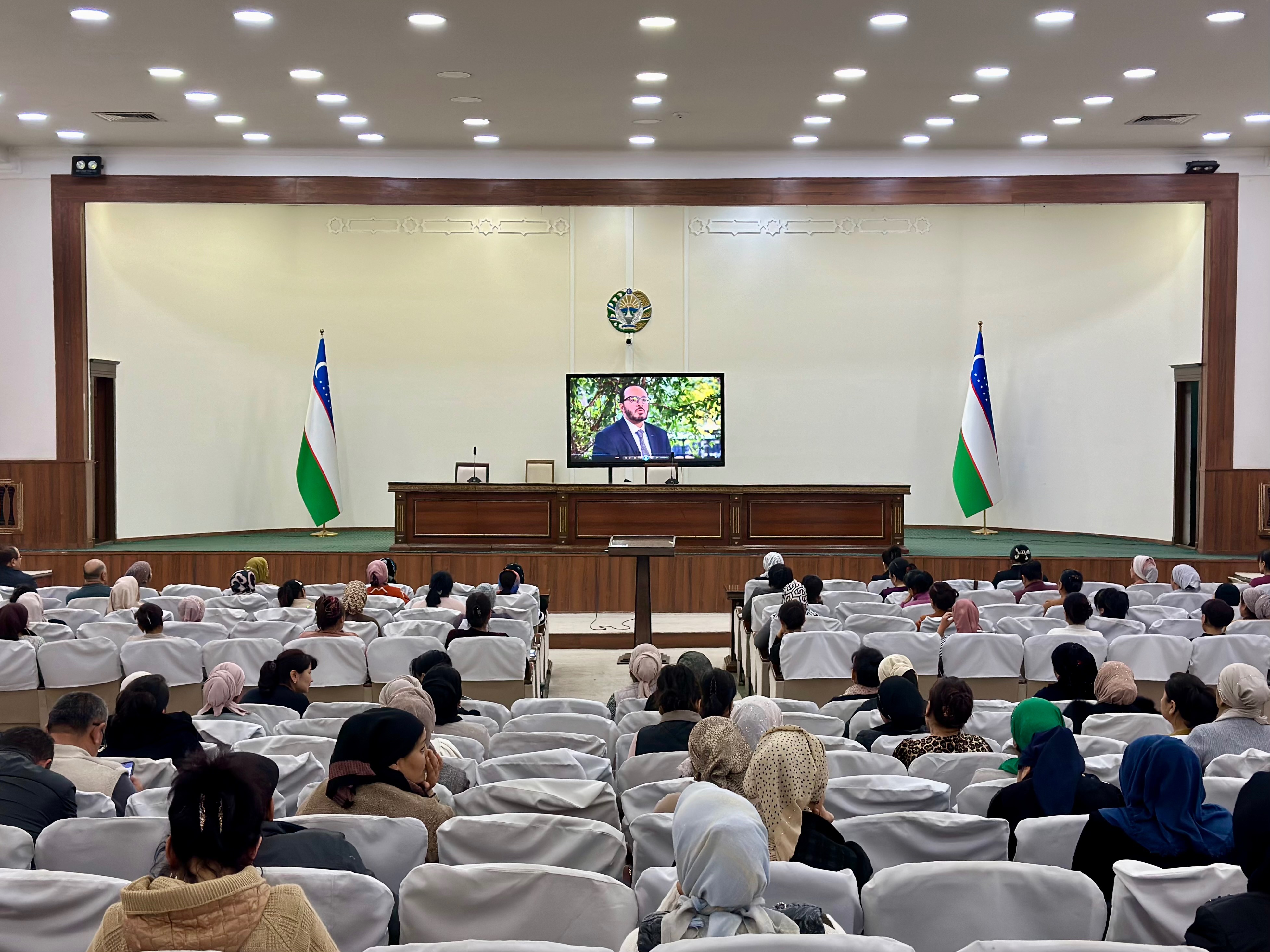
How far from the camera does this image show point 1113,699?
443 centimetres

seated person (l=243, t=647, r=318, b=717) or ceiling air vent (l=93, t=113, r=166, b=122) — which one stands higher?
ceiling air vent (l=93, t=113, r=166, b=122)

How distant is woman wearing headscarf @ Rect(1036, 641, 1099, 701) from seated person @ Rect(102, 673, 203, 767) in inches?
133

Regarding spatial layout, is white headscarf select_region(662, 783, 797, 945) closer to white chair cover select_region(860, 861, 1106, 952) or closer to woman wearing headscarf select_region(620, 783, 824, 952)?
woman wearing headscarf select_region(620, 783, 824, 952)

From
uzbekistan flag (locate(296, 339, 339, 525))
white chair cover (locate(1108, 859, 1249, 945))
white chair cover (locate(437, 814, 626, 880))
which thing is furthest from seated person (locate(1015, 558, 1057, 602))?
uzbekistan flag (locate(296, 339, 339, 525))

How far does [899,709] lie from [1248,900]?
196 centimetres

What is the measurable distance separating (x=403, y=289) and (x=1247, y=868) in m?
13.6

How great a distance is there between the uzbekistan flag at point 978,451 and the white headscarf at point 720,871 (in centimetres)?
1171

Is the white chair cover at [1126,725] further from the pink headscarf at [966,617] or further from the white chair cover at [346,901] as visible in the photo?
the white chair cover at [346,901]

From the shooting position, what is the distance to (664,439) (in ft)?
43.7

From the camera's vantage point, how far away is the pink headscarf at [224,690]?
4.46 meters

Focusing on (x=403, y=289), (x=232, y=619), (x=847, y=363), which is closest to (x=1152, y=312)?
(x=847, y=363)

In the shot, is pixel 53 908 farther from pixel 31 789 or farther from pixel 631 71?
pixel 631 71

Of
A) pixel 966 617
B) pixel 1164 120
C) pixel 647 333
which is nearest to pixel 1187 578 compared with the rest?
pixel 966 617

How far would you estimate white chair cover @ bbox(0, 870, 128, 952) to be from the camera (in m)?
2.43
